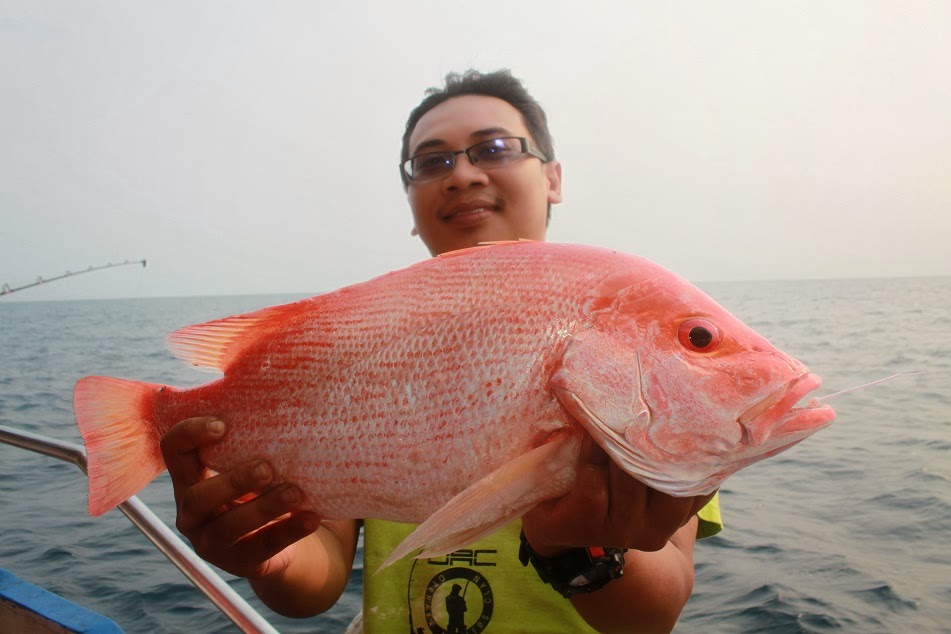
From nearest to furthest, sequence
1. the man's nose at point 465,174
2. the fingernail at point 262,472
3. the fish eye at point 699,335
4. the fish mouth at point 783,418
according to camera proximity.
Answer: the fish mouth at point 783,418
the fish eye at point 699,335
the fingernail at point 262,472
the man's nose at point 465,174

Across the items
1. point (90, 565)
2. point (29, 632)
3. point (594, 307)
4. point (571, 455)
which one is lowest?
point (90, 565)

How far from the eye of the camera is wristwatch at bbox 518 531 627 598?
1708mm

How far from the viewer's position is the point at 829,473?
8.38 m

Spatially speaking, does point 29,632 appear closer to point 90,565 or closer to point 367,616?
point 367,616

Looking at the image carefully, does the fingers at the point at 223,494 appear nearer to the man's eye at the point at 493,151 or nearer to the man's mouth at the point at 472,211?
the man's mouth at the point at 472,211

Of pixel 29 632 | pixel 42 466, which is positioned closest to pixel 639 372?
pixel 29 632

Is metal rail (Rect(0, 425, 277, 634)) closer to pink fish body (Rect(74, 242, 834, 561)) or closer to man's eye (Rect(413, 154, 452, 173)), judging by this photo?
pink fish body (Rect(74, 242, 834, 561))

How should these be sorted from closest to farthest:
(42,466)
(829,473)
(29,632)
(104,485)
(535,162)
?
(104,485)
(29,632)
(535,162)
(829,473)
(42,466)

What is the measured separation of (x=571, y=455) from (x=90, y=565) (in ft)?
21.8

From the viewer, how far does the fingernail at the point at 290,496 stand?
5.29ft

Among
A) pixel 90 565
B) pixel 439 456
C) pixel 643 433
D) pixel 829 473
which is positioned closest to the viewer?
pixel 643 433

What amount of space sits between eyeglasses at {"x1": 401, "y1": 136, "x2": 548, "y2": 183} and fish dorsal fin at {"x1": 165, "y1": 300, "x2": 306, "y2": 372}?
4.26ft

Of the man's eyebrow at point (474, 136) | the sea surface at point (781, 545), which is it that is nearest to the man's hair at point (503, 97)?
the man's eyebrow at point (474, 136)

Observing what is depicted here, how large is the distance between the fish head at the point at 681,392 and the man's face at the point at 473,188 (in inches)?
59.4
